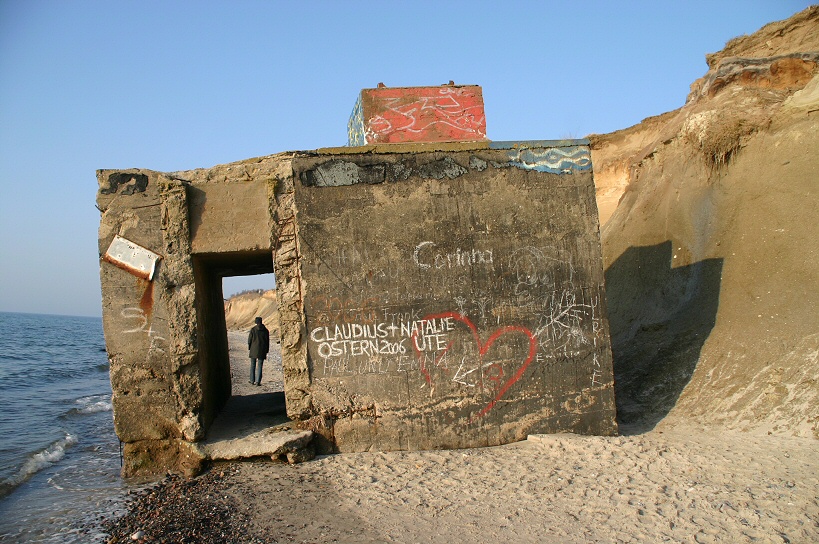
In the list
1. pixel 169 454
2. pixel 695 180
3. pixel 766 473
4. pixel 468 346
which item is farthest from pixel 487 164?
pixel 695 180

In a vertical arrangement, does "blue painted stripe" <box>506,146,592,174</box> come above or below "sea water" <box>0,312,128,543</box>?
above

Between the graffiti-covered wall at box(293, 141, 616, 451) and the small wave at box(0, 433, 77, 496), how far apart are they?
431cm

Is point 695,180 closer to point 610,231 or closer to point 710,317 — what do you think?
point 610,231

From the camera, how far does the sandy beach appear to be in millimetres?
4395

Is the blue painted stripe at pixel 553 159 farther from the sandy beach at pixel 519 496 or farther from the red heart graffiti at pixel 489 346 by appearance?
the sandy beach at pixel 519 496

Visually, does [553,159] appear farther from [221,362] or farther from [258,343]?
[258,343]

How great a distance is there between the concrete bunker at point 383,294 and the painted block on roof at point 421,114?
1354mm

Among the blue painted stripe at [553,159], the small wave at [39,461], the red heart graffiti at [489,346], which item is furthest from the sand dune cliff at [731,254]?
the small wave at [39,461]

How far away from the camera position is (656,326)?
915cm

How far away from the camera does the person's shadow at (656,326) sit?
768 centimetres

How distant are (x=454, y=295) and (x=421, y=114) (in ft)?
9.32

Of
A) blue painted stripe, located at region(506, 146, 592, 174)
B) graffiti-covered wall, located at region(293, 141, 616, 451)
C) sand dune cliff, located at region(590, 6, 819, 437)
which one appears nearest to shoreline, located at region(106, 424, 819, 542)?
graffiti-covered wall, located at region(293, 141, 616, 451)

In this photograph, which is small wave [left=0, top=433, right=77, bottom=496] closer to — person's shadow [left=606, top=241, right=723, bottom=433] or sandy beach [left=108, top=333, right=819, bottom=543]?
sandy beach [left=108, top=333, right=819, bottom=543]

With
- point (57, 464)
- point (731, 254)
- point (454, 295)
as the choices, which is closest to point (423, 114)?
point (454, 295)
